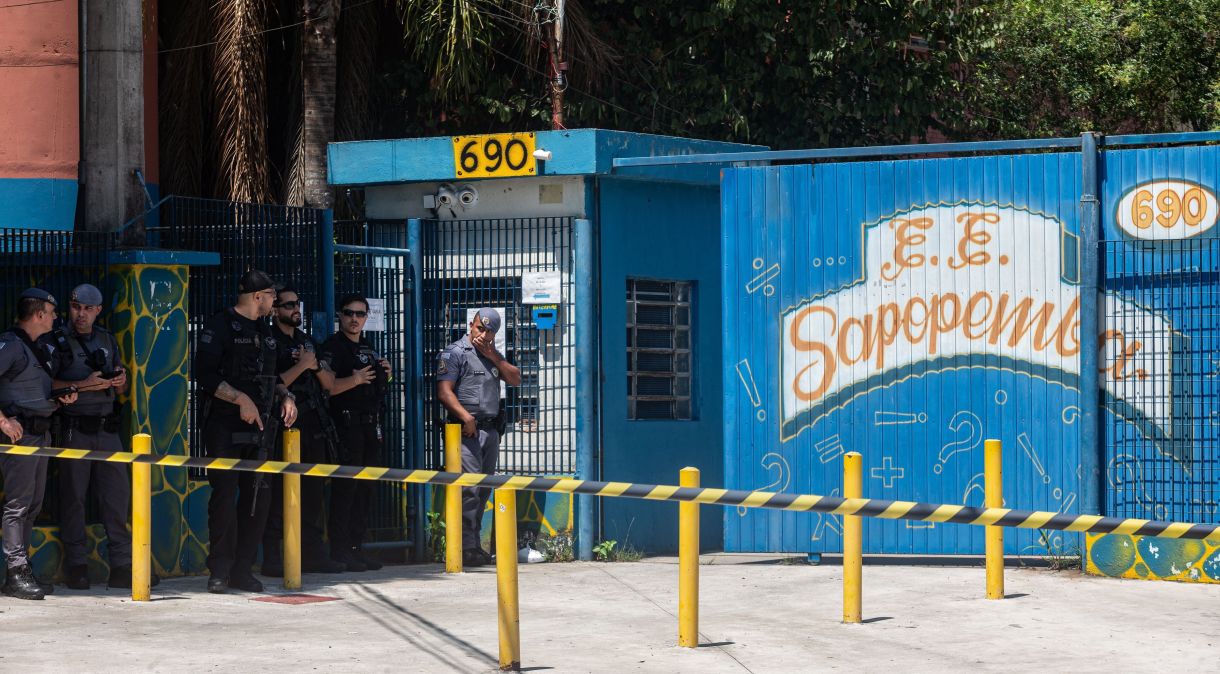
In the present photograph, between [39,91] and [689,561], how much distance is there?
370 inches

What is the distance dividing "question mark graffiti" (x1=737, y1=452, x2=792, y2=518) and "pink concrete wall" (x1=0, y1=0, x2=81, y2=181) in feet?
23.8

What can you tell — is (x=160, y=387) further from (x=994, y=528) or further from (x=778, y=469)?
(x=994, y=528)

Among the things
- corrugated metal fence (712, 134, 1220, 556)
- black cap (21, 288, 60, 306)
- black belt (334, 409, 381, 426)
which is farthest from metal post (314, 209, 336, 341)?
corrugated metal fence (712, 134, 1220, 556)

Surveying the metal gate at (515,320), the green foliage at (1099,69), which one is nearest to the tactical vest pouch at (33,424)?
the metal gate at (515,320)

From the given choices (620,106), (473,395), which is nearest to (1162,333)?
(473,395)

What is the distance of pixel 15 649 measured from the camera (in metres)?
7.72

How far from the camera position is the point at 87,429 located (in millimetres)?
9695

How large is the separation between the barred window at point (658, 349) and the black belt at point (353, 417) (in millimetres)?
2030

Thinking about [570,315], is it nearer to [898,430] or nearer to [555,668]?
[898,430]

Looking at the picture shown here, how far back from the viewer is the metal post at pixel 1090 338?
1040 cm

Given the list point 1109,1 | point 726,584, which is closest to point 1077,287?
point 726,584

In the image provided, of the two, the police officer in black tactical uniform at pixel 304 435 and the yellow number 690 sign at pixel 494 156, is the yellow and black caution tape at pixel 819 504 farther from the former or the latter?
the yellow number 690 sign at pixel 494 156

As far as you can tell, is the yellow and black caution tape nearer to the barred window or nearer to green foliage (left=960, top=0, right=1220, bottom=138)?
the barred window

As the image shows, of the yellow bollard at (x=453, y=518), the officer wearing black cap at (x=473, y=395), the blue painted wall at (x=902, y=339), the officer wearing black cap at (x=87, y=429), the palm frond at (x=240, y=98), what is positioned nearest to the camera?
the officer wearing black cap at (x=87, y=429)
